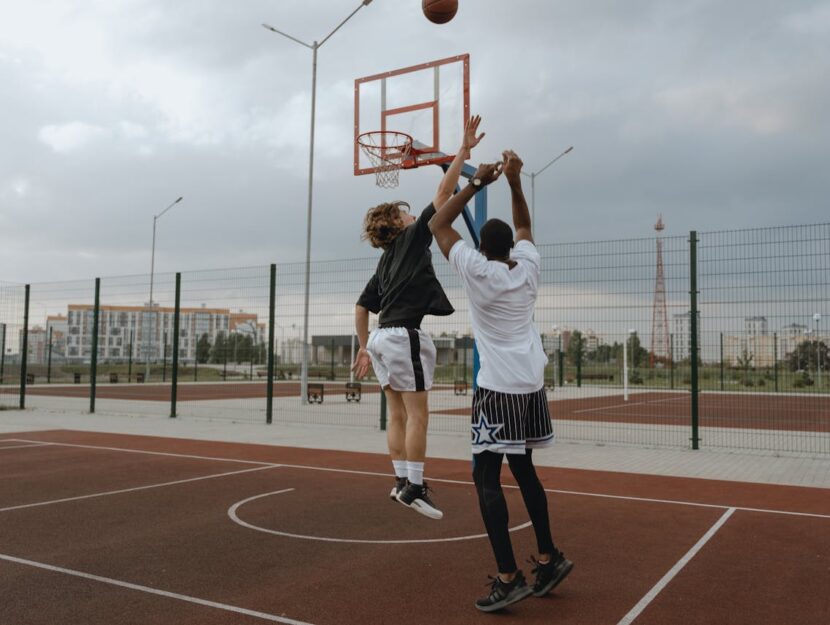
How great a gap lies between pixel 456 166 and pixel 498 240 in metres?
0.60

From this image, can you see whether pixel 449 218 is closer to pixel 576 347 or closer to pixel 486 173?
pixel 486 173

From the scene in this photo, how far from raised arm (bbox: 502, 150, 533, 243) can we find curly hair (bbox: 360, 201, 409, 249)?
0.92m

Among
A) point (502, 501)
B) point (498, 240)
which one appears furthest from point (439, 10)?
point (502, 501)

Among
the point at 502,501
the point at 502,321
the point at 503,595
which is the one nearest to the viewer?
the point at 503,595

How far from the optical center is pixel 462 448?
33.8 feet

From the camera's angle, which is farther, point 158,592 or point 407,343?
point 407,343

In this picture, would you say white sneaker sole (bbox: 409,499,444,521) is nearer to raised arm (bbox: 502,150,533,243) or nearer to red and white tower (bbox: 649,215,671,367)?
raised arm (bbox: 502,150,533,243)

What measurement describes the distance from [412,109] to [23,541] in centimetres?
746

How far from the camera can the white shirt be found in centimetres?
Result: 346

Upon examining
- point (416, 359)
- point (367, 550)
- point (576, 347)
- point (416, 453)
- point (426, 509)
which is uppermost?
point (576, 347)

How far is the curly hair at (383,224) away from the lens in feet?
14.9

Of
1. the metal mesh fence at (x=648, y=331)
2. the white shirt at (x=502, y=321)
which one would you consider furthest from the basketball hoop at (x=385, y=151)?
the white shirt at (x=502, y=321)

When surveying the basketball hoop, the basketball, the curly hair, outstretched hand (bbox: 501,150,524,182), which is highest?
the basketball

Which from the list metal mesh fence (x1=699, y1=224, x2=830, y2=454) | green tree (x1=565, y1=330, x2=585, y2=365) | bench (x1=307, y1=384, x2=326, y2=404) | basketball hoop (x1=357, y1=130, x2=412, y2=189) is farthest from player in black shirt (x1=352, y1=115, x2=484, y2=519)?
bench (x1=307, y1=384, x2=326, y2=404)
